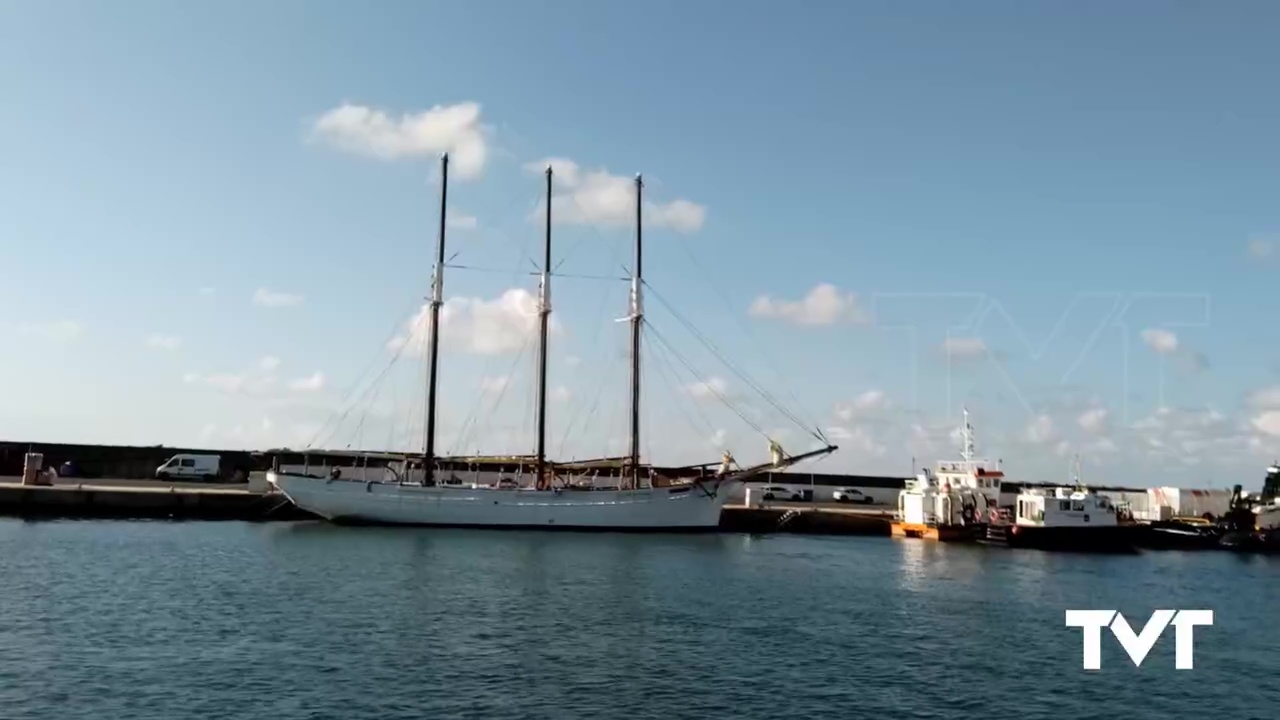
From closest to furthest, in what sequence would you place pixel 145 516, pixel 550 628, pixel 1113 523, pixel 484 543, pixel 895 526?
pixel 550 628, pixel 484 543, pixel 145 516, pixel 1113 523, pixel 895 526

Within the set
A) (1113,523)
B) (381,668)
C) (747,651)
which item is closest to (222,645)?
(381,668)

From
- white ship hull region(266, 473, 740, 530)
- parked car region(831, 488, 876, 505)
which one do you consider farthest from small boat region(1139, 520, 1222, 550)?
white ship hull region(266, 473, 740, 530)

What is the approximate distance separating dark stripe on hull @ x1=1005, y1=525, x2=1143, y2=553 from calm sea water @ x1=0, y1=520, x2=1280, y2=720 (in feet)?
54.4

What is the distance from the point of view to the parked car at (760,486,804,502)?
111650mm

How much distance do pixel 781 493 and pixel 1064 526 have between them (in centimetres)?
4190

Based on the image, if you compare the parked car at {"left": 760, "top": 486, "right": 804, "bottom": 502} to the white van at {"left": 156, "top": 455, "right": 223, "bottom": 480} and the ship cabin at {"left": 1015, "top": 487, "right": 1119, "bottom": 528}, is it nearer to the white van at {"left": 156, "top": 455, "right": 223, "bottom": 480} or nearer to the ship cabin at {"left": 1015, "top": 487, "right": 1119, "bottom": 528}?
the ship cabin at {"left": 1015, "top": 487, "right": 1119, "bottom": 528}

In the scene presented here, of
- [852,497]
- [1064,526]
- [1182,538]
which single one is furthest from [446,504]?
[1182,538]

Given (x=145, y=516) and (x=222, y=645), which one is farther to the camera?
(x=145, y=516)

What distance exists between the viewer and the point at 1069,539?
74625mm

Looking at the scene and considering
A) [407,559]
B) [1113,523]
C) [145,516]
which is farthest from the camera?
[1113,523]

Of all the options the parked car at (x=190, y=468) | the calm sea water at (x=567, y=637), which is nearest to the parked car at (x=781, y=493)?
the calm sea water at (x=567, y=637)

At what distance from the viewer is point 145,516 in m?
70.6

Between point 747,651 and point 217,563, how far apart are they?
27.9 metres

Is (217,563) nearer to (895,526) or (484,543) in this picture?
(484,543)
